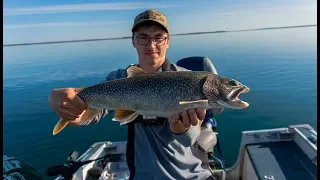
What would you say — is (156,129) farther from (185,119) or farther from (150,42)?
(150,42)

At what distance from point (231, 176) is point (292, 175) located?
1.78m

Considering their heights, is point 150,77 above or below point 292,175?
above

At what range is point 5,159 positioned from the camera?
5.05 meters

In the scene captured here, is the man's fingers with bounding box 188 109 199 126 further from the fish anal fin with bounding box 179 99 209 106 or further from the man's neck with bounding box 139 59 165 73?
the man's neck with bounding box 139 59 165 73

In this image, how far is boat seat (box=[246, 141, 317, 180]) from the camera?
5.14 metres

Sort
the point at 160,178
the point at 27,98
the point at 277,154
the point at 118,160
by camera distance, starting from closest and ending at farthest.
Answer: the point at 160,178, the point at 277,154, the point at 118,160, the point at 27,98

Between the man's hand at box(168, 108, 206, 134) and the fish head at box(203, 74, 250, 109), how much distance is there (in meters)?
0.21

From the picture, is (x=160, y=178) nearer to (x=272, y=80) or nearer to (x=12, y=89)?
(x=272, y=80)

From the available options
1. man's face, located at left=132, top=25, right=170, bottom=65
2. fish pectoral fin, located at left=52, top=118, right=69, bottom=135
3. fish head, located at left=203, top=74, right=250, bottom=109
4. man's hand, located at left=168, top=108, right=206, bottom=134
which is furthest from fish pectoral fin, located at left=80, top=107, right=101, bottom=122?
fish head, located at left=203, top=74, right=250, bottom=109

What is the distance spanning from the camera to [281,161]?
5.57 m

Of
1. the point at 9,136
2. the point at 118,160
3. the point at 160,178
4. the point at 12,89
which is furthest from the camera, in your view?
the point at 12,89

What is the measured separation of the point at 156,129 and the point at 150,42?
48.2 inches

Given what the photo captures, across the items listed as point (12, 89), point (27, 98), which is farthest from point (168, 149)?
point (12, 89)

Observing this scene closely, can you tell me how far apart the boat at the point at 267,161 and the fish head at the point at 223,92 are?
203cm
